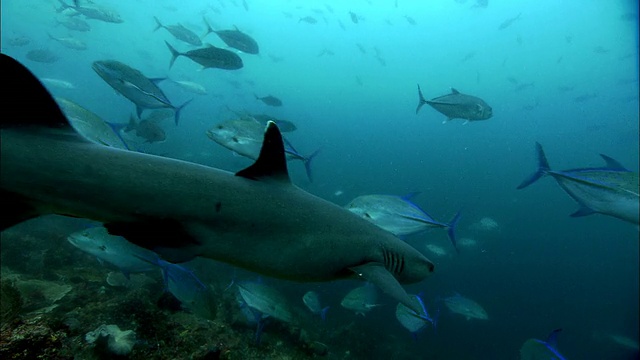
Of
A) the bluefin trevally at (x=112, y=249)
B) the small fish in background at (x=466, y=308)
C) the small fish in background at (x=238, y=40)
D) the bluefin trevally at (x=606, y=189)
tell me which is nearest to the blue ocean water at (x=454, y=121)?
the small fish in background at (x=466, y=308)

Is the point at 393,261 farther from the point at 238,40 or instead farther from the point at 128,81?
the point at 238,40

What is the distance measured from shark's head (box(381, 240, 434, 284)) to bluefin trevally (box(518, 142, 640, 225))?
2413 millimetres

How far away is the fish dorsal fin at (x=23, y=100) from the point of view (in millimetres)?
1396

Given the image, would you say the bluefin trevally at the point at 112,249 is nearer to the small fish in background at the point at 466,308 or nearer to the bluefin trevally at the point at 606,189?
the bluefin trevally at the point at 606,189

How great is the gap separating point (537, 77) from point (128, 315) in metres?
100.0

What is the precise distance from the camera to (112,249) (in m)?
4.96

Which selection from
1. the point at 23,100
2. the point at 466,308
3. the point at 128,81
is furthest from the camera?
the point at 466,308

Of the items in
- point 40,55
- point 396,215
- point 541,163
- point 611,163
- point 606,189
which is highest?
point 611,163

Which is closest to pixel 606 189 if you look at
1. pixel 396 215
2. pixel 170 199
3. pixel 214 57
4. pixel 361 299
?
pixel 396 215

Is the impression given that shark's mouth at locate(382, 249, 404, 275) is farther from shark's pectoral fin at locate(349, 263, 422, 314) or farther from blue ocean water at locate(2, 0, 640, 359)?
→ blue ocean water at locate(2, 0, 640, 359)

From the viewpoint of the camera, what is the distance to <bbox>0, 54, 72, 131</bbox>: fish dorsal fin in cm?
140

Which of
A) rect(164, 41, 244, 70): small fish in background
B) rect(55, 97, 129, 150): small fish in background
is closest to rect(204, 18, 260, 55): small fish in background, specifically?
rect(164, 41, 244, 70): small fish in background

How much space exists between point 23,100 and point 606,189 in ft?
16.1

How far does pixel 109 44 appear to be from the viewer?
79.4 m
